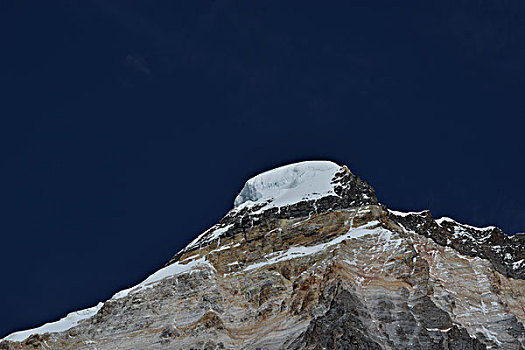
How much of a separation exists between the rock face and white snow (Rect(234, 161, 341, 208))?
507 mm

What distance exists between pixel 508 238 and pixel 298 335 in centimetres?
6268

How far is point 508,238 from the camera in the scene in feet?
564

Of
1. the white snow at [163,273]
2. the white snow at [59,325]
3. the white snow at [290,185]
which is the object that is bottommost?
the white snow at [59,325]

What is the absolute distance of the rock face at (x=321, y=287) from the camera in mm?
120000

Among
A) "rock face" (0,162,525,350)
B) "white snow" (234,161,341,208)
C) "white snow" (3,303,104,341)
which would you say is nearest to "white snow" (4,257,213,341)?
"white snow" (3,303,104,341)

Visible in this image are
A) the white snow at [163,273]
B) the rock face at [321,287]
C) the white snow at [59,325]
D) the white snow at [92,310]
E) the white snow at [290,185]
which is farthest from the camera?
the white snow at [290,185]

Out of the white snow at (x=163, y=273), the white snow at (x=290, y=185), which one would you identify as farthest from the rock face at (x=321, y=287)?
the white snow at (x=290, y=185)

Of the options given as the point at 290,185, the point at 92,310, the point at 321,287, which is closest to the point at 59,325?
the point at 92,310

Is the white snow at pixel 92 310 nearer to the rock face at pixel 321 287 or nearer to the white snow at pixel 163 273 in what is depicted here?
the white snow at pixel 163 273

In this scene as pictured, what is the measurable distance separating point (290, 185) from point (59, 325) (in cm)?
4583

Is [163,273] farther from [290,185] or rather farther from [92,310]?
[290,185]

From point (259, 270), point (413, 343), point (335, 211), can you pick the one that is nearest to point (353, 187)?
point (335, 211)

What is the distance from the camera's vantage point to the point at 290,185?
17162cm

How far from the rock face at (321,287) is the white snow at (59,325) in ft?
1.12
